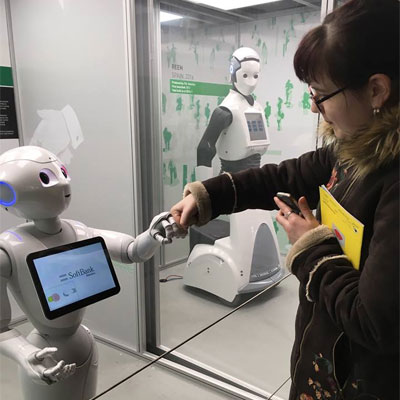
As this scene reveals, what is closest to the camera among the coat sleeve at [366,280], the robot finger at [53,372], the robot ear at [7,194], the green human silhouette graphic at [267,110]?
the coat sleeve at [366,280]

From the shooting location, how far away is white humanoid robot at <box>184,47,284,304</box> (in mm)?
2350

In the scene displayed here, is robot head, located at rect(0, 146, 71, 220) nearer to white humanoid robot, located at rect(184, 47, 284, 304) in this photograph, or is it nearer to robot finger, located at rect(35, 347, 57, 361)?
robot finger, located at rect(35, 347, 57, 361)

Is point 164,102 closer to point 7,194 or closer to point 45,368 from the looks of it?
point 7,194

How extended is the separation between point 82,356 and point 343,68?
1004mm

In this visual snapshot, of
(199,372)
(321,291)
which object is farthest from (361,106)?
(199,372)

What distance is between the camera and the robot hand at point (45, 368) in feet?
3.10

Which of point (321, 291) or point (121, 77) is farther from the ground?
point (121, 77)

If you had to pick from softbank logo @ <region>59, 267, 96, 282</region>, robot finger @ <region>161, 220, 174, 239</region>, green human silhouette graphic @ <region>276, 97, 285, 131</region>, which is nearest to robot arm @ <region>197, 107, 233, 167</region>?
green human silhouette graphic @ <region>276, 97, 285, 131</region>

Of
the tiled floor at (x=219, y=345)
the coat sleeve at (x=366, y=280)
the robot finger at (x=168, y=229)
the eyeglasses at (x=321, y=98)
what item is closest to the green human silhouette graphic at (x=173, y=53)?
the tiled floor at (x=219, y=345)

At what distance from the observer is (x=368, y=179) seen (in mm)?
708

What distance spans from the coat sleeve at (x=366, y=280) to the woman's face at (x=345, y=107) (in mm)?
141

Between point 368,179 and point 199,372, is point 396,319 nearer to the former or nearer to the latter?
point 368,179

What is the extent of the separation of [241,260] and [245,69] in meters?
1.10

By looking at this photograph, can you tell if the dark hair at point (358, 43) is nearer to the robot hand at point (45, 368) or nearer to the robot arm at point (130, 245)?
the robot arm at point (130, 245)
